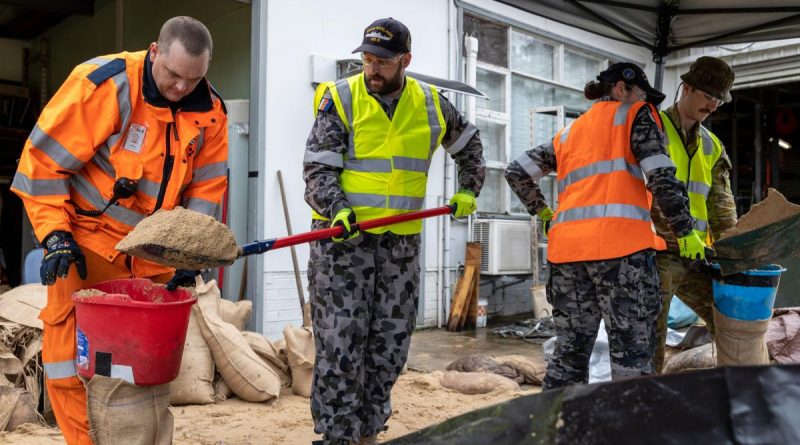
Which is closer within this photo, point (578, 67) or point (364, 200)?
point (364, 200)

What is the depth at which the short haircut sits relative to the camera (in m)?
2.49

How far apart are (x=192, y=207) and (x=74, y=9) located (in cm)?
695

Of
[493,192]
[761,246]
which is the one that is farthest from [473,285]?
[761,246]

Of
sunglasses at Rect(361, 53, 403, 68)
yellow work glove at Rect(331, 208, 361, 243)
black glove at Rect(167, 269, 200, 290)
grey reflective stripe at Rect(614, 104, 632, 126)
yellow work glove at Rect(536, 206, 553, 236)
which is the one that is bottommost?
black glove at Rect(167, 269, 200, 290)

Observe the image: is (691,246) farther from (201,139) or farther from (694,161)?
(201,139)

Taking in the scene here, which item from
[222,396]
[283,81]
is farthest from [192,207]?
[283,81]

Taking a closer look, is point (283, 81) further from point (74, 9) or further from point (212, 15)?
point (74, 9)

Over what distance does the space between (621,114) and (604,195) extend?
1.26ft

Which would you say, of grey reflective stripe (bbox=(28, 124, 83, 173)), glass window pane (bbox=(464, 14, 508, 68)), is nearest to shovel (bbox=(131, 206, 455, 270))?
grey reflective stripe (bbox=(28, 124, 83, 173))

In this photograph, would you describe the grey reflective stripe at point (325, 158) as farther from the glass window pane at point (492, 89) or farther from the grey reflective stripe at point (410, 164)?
the glass window pane at point (492, 89)

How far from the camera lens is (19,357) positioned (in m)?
4.04

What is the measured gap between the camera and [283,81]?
616 cm

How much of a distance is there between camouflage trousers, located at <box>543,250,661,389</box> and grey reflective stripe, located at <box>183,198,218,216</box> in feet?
5.46

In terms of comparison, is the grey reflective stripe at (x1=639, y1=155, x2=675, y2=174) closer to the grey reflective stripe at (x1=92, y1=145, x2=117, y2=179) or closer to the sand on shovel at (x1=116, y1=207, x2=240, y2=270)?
the sand on shovel at (x1=116, y1=207, x2=240, y2=270)
